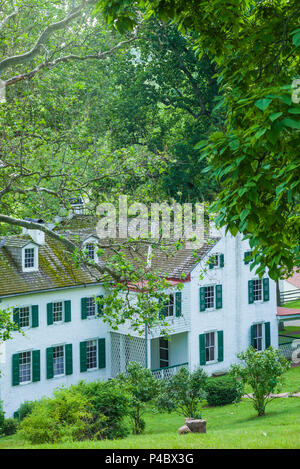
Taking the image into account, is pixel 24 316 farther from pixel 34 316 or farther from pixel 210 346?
pixel 210 346

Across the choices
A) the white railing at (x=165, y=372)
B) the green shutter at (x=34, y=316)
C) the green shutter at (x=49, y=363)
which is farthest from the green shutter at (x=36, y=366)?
the white railing at (x=165, y=372)

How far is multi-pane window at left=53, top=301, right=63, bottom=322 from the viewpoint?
27.0 metres

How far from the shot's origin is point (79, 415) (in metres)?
15.7

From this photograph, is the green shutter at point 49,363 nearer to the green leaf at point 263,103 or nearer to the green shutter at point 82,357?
the green shutter at point 82,357

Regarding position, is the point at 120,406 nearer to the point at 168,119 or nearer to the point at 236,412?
the point at 236,412

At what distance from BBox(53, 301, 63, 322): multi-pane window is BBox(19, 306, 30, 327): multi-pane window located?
135 cm

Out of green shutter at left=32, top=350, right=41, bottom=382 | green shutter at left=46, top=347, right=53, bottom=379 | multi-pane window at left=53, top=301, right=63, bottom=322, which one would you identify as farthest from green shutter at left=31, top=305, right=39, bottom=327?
green shutter at left=46, top=347, right=53, bottom=379

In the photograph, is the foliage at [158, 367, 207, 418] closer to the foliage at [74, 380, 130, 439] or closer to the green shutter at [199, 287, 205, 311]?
the foliage at [74, 380, 130, 439]

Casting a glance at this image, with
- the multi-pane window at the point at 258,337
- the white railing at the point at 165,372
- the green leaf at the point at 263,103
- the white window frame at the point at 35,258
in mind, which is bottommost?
the white railing at the point at 165,372

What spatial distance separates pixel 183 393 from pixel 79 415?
22.4ft

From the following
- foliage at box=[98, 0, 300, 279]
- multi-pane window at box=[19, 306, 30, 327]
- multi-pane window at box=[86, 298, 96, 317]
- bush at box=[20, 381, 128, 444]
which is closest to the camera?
foliage at box=[98, 0, 300, 279]

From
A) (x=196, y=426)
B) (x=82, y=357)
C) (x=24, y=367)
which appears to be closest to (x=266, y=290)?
(x=82, y=357)

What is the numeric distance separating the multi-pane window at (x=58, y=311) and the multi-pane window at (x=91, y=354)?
6.37 ft

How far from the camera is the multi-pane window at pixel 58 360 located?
26.8m
